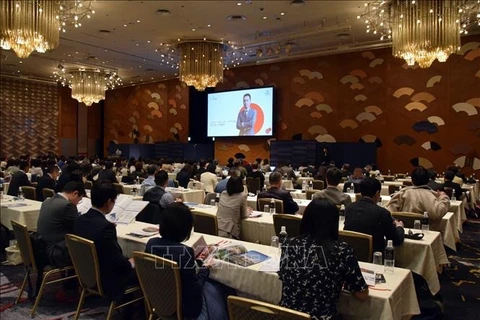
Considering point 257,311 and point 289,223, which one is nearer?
point 257,311

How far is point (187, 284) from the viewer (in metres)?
2.64

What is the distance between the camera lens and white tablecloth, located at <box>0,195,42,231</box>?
5.25 metres

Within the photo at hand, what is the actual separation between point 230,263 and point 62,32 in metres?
11.7

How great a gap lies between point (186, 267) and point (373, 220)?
1.73 m

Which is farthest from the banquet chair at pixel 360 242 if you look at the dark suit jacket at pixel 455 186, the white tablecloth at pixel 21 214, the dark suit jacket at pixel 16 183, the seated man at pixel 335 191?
the dark suit jacket at pixel 16 183

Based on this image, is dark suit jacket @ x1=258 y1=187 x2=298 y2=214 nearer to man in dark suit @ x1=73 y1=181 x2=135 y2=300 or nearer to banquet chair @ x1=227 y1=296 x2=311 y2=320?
man in dark suit @ x1=73 y1=181 x2=135 y2=300

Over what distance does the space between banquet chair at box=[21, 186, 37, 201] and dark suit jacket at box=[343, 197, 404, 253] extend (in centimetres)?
553

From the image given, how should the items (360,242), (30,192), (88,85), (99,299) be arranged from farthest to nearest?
(88,85)
(30,192)
(99,299)
(360,242)

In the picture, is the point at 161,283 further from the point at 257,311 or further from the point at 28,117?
the point at 28,117

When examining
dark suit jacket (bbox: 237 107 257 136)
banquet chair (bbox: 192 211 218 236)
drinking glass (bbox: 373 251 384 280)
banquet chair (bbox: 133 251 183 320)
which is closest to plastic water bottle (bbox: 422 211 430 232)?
drinking glass (bbox: 373 251 384 280)

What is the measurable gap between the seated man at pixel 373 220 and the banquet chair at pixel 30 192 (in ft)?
18.0

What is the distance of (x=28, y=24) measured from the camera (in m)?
7.17

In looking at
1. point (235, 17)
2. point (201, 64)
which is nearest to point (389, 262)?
point (235, 17)

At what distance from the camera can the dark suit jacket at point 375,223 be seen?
3482mm
